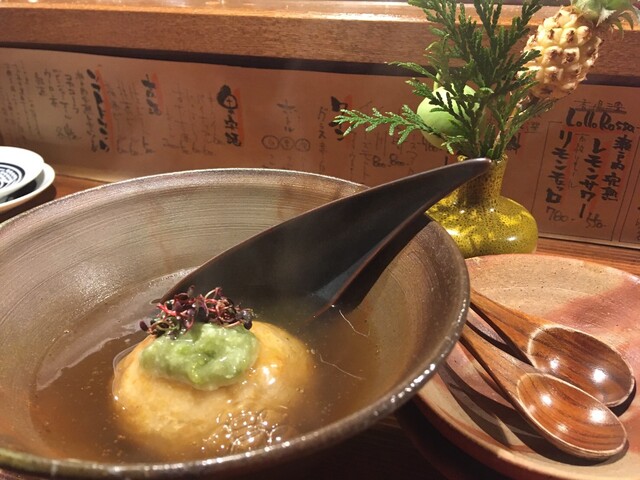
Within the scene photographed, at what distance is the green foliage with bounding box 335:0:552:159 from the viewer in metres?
1.34

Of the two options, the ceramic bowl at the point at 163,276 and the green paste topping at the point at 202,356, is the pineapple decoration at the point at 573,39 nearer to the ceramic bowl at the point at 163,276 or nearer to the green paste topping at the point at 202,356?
the ceramic bowl at the point at 163,276

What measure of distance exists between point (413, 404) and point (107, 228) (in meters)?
0.87

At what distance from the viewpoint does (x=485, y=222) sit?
1577mm

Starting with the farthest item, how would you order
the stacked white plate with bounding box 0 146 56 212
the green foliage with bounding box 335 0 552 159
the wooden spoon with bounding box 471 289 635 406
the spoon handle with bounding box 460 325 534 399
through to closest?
1. the stacked white plate with bounding box 0 146 56 212
2. the green foliage with bounding box 335 0 552 159
3. the wooden spoon with bounding box 471 289 635 406
4. the spoon handle with bounding box 460 325 534 399

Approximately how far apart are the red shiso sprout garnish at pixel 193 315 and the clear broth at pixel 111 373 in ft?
0.62

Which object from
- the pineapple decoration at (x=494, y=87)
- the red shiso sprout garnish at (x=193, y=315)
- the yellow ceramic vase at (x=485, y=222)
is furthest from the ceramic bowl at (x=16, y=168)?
the yellow ceramic vase at (x=485, y=222)

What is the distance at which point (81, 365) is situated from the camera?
120 cm

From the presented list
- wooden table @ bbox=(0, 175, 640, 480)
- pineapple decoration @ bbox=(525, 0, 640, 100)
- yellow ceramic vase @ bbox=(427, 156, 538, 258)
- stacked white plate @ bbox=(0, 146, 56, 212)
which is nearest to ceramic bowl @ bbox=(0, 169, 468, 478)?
wooden table @ bbox=(0, 175, 640, 480)

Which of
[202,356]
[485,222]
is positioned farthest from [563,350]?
[202,356]

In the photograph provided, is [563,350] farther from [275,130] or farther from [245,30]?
[245,30]

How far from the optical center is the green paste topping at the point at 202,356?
1.02 meters

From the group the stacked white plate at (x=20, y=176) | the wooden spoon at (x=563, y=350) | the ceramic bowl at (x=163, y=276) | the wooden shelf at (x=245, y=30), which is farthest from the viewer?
the stacked white plate at (x=20, y=176)

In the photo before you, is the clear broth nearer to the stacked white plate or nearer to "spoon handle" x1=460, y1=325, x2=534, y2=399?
"spoon handle" x1=460, y1=325, x2=534, y2=399

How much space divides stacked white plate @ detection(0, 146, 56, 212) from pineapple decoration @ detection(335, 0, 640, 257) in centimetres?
144
